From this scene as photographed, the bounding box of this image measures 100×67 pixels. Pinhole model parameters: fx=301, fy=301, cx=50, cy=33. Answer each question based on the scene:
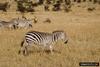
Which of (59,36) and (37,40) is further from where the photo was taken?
(59,36)

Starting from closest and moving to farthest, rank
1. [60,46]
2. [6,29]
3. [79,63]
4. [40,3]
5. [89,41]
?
[79,63], [60,46], [89,41], [6,29], [40,3]

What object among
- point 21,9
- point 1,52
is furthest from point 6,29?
point 21,9

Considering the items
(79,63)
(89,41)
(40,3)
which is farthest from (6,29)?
(40,3)

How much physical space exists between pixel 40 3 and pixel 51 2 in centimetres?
217

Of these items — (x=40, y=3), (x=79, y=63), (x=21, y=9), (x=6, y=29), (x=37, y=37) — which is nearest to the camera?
(x=79, y=63)

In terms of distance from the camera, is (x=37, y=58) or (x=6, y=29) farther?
(x=6, y=29)

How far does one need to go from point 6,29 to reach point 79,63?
44.0ft

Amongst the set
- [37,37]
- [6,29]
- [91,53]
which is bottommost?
[6,29]

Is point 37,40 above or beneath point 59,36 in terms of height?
above

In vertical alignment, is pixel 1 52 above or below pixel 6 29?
above

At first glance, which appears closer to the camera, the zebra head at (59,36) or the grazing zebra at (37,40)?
the grazing zebra at (37,40)

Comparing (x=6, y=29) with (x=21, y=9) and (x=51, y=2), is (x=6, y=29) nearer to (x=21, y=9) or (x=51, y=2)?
(x=21, y=9)

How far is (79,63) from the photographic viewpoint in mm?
10844

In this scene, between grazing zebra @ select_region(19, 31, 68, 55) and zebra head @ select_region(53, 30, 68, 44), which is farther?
zebra head @ select_region(53, 30, 68, 44)
